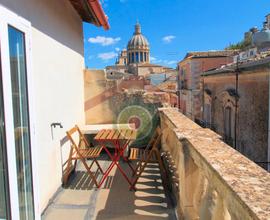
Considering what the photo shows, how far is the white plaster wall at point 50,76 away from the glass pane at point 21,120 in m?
0.22

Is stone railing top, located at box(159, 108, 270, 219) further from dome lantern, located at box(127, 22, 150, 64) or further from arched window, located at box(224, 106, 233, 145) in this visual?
dome lantern, located at box(127, 22, 150, 64)

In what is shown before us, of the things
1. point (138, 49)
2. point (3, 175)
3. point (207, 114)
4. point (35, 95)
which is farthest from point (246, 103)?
point (138, 49)

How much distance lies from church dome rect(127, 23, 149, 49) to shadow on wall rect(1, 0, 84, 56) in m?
70.8

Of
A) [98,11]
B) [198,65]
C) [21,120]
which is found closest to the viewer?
[21,120]

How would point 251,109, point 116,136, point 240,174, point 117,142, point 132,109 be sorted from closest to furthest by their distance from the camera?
point 240,174 → point 117,142 → point 116,136 → point 132,109 → point 251,109

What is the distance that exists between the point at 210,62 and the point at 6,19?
720 inches

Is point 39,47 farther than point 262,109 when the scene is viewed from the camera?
No

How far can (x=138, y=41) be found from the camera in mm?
74938

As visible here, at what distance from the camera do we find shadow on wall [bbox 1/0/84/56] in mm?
2771

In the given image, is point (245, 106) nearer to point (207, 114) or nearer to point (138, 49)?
point (207, 114)

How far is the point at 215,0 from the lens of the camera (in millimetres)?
15484

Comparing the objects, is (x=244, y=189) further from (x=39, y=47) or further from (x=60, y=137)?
(x=60, y=137)

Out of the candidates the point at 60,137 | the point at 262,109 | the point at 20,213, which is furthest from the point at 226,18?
the point at 20,213

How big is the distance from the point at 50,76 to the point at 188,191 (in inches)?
99.3
